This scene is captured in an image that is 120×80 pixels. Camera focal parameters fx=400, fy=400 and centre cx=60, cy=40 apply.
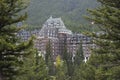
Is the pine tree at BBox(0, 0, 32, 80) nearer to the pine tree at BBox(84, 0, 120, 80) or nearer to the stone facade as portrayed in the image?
the pine tree at BBox(84, 0, 120, 80)

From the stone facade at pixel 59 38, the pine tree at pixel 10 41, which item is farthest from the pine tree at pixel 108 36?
the stone facade at pixel 59 38

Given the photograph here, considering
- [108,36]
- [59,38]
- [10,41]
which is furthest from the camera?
[59,38]

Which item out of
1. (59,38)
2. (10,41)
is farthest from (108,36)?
(59,38)

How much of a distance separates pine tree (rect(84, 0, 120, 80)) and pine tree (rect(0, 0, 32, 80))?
12.2 ft

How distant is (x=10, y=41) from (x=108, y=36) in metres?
4.82

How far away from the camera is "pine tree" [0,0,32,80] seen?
18.7m

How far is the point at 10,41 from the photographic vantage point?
1939 centimetres

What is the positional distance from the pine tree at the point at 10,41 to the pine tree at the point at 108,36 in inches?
147

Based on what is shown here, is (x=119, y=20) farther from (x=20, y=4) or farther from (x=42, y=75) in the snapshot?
(x=42, y=75)

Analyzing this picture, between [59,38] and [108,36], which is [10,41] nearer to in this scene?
[108,36]

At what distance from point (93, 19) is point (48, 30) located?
137308 millimetres

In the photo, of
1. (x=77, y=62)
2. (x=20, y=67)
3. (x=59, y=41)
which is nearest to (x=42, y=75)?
(x=20, y=67)

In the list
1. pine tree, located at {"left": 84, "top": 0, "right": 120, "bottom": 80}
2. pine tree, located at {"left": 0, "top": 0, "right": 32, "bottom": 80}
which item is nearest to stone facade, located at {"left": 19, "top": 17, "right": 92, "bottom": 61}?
pine tree, located at {"left": 84, "top": 0, "right": 120, "bottom": 80}

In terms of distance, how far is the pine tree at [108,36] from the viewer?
63.4ft
